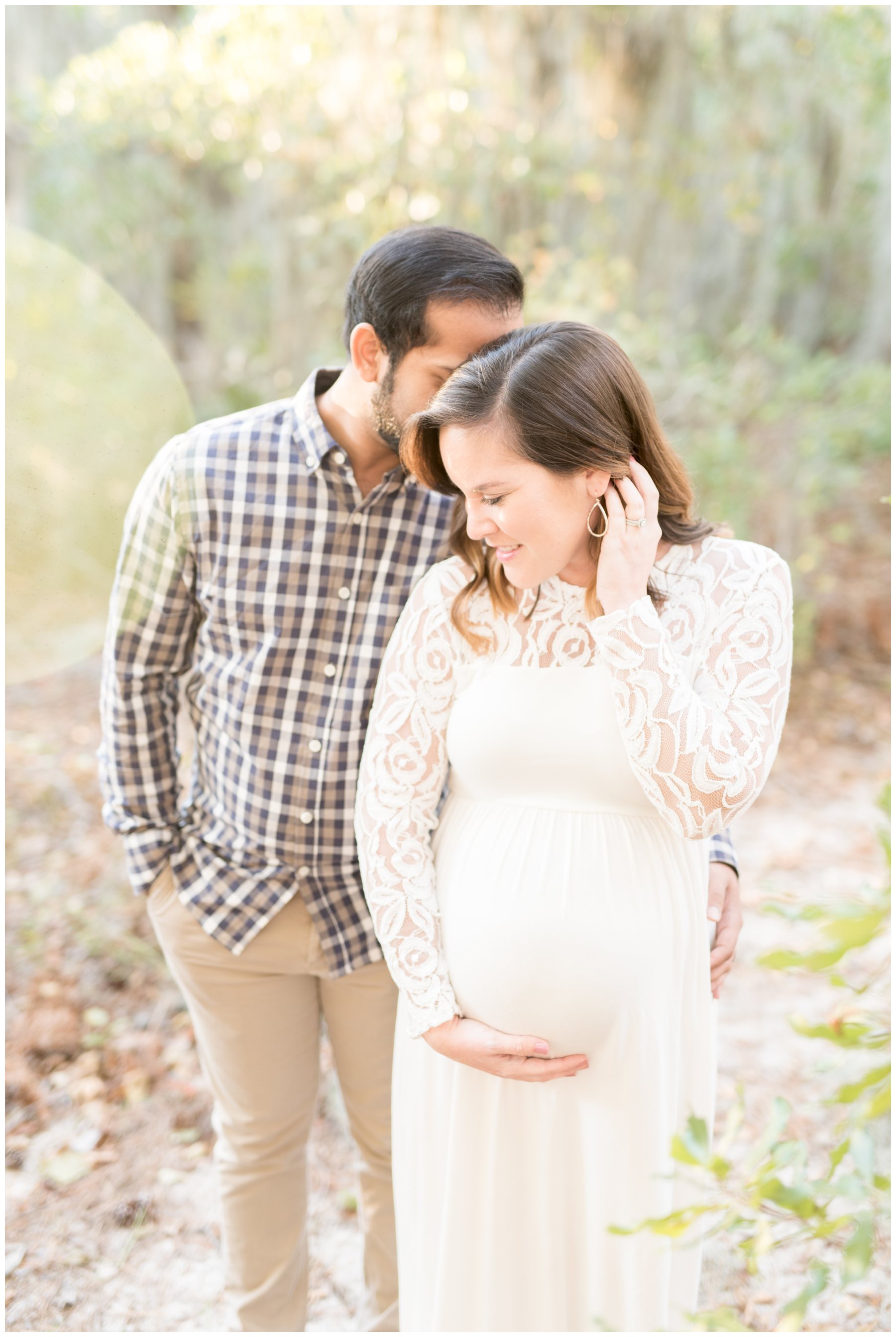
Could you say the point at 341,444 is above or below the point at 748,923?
above

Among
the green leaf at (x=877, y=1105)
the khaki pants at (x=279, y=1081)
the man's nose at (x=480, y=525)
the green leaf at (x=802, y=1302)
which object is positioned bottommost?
the khaki pants at (x=279, y=1081)

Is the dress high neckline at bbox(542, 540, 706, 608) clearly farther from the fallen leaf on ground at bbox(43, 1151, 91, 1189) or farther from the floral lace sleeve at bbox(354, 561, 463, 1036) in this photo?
the fallen leaf on ground at bbox(43, 1151, 91, 1189)

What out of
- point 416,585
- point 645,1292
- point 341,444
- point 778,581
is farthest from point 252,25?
point 645,1292

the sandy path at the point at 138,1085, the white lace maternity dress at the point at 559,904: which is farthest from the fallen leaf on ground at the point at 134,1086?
the white lace maternity dress at the point at 559,904

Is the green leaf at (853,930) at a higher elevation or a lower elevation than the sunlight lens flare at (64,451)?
lower

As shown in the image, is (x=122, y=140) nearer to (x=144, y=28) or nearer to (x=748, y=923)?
(x=144, y=28)

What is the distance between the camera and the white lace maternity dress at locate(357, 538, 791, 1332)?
164 cm

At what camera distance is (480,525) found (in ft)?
5.35

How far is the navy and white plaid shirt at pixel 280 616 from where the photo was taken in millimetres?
1998

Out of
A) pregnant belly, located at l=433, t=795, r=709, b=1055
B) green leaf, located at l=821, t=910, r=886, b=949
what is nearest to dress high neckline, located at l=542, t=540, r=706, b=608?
pregnant belly, located at l=433, t=795, r=709, b=1055

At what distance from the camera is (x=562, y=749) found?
1655 millimetres

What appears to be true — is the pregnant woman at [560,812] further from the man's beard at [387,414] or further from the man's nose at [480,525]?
the man's beard at [387,414]

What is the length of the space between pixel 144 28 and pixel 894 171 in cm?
398

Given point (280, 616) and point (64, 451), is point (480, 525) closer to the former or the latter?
point (280, 616)
